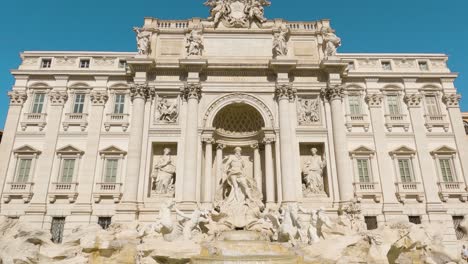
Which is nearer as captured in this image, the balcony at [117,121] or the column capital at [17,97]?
the balcony at [117,121]

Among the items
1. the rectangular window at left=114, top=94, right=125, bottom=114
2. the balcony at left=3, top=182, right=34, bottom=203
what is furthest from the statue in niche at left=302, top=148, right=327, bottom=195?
the balcony at left=3, top=182, right=34, bottom=203

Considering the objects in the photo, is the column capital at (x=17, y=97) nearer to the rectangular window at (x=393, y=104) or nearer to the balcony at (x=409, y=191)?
the rectangular window at (x=393, y=104)

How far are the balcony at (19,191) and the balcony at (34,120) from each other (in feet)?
12.3

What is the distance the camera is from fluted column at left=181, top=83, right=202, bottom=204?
1967 cm

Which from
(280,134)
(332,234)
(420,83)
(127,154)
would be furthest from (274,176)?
(420,83)

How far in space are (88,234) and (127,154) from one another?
649 cm

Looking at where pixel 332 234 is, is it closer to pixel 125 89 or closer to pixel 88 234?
pixel 88 234

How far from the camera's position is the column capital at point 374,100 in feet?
75.0

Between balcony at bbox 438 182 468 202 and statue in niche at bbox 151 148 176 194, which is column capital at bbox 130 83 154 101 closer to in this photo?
statue in niche at bbox 151 148 176 194

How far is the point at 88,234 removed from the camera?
15375mm

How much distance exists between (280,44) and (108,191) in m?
15.0

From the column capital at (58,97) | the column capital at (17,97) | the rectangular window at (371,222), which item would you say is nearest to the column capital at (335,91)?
the rectangular window at (371,222)

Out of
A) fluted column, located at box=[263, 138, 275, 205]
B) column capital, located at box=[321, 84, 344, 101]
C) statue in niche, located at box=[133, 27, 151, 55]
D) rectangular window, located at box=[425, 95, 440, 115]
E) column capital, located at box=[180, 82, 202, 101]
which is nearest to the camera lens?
fluted column, located at box=[263, 138, 275, 205]

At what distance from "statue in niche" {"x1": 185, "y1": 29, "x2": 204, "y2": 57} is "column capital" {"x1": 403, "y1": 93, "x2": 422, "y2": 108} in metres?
15.0
